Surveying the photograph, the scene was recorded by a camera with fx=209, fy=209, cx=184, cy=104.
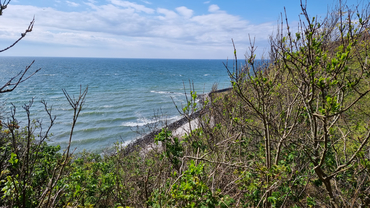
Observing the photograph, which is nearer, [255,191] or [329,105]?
[329,105]

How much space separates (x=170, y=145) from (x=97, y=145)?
21390 mm

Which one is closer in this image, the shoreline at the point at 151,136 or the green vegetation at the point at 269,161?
the green vegetation at the point at 269,161

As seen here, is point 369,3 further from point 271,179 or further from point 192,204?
point 192,204

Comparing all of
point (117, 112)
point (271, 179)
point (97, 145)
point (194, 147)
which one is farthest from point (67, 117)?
point (271, 179)

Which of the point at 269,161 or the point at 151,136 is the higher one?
the point at 269,161

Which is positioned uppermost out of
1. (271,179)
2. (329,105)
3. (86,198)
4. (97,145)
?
(329,105)

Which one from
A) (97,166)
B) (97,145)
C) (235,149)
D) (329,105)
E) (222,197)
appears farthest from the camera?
(97,145)

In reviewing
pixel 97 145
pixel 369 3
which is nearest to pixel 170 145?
pixel 369 3

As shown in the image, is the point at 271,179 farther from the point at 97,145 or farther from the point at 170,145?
the point at 97,145

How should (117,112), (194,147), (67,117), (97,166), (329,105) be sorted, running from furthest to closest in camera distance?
1. (117,112)
2. (67,117)
3. (97,166)
4. (194,147)
5. (329,105)

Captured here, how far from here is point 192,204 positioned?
2.26m

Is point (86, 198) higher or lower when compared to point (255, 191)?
lower

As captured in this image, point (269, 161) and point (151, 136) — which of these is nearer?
point (269, 161)

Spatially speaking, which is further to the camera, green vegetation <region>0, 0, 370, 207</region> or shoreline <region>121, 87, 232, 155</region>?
shoreline <region>121, 87, 232, 155</region>
